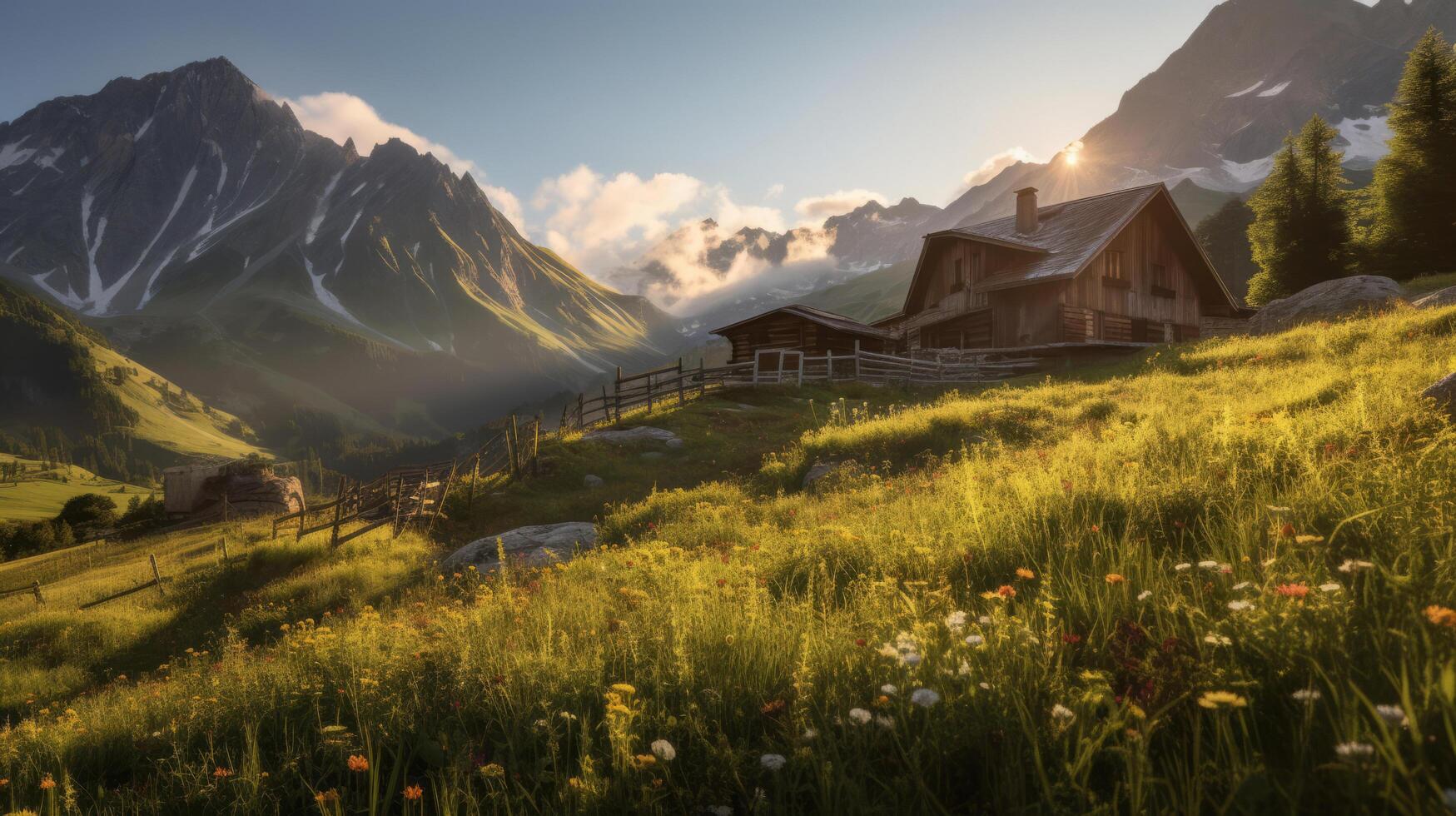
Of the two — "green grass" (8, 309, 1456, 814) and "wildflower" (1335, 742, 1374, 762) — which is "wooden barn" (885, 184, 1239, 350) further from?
"wildflower" (1335, 742, 1374, 762)

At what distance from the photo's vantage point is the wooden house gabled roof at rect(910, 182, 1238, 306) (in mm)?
29547

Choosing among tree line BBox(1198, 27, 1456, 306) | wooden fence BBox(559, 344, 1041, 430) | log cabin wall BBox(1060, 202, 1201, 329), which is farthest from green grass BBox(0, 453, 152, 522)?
tree line BBox(1198, 27, 1456, 306)

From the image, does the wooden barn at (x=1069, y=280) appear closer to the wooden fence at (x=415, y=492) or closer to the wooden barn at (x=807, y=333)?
the wooden barn at (x=807, y=333)

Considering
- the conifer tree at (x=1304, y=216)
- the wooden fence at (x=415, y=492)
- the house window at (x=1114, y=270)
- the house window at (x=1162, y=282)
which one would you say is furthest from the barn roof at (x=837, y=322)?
the conifer tree at (x=1304, y=216)

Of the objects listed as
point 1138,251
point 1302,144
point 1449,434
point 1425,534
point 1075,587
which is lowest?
point 1075,587

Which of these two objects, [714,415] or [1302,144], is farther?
[1302,144]

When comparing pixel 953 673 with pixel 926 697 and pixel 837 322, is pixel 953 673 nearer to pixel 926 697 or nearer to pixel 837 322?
pixel 926 697

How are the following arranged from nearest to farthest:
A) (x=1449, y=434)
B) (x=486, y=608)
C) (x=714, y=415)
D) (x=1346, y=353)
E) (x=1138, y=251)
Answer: (x=1449, y=434)
(x=486, y=608)
(x=1346, y=353)
(x=714, y=415)
(x=1138, y=251)

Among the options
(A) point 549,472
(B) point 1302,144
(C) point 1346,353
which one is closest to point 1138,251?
(B) point 1302,144

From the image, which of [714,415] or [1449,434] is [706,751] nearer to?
[1449,434]

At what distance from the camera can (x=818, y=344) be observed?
38.3 meters

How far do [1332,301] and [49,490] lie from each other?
227972 mm

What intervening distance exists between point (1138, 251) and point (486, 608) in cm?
3911

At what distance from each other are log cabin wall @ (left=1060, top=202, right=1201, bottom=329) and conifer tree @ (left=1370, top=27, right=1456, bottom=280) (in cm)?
858
